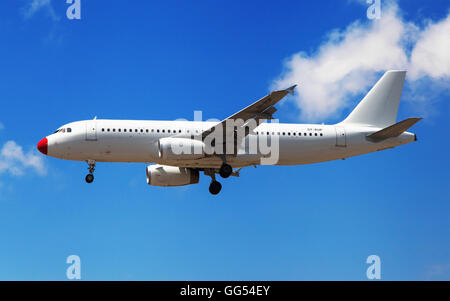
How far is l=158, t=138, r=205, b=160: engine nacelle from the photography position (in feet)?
122

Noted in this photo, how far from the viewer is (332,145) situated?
1597 inches

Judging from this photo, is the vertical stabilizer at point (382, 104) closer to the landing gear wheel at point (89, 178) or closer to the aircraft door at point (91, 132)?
the aircraft door at point (91, 132)

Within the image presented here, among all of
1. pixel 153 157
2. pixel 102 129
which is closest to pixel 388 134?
pixel 153 157

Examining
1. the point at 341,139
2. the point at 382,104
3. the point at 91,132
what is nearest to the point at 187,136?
the point at 91,132

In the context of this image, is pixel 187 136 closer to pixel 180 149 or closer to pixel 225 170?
pixel 180 149

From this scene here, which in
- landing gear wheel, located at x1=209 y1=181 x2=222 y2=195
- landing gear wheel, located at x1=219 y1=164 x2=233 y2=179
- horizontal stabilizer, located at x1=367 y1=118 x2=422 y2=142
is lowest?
landing gear wheel, located at x1=209 y1=181 x2=222 y2=195

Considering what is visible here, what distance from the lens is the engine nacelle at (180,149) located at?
122ft

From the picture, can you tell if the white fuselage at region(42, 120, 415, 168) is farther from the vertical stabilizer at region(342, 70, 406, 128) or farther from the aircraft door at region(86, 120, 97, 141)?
the vertical stabilizer at region(342, 70, 406, 128)

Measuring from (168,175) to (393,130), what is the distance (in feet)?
50.5

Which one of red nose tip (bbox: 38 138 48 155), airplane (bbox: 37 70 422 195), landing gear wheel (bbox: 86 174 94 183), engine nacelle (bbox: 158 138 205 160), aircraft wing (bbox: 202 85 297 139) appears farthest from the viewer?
landing gear wheel (bbox: 86 174 94 183)

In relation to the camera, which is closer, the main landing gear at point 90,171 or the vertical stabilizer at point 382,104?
the main landing gear at point 90,171

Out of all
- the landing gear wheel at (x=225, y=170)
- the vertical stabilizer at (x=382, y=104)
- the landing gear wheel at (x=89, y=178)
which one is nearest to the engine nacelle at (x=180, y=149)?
the landing gear wheel at (x=225, y=170)

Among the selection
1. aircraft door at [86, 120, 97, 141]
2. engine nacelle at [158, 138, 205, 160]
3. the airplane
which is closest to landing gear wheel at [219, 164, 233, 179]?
the airplane
